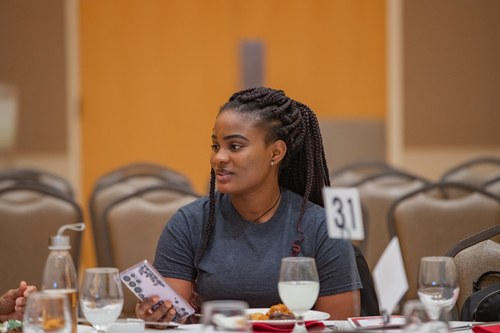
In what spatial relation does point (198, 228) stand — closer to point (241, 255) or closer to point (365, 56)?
point (241, 255)

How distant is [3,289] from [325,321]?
159 centimetres

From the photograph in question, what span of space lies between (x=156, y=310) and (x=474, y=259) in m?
0.87

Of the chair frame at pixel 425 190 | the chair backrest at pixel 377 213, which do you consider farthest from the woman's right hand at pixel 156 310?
the chair backrest at pixel 377 213

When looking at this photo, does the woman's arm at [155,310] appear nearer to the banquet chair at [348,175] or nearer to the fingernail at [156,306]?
the fingernail at [156,306]

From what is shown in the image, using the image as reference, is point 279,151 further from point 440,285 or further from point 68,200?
point 68,200

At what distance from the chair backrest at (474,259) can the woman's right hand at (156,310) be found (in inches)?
31.2

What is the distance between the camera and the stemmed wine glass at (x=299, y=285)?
2.03 m

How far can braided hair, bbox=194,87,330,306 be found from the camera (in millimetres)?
2797

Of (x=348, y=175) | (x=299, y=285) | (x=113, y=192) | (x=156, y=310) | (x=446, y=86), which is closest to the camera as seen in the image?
(x=299, y=285)

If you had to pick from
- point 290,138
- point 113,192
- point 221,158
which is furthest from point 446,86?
point 221,158

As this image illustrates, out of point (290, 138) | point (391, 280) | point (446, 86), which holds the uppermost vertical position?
point (446, 86)

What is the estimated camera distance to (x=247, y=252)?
2730 millimetres

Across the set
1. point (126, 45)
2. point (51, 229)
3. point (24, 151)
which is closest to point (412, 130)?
point (126, 45)

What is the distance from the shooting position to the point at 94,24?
8000 millimetres
